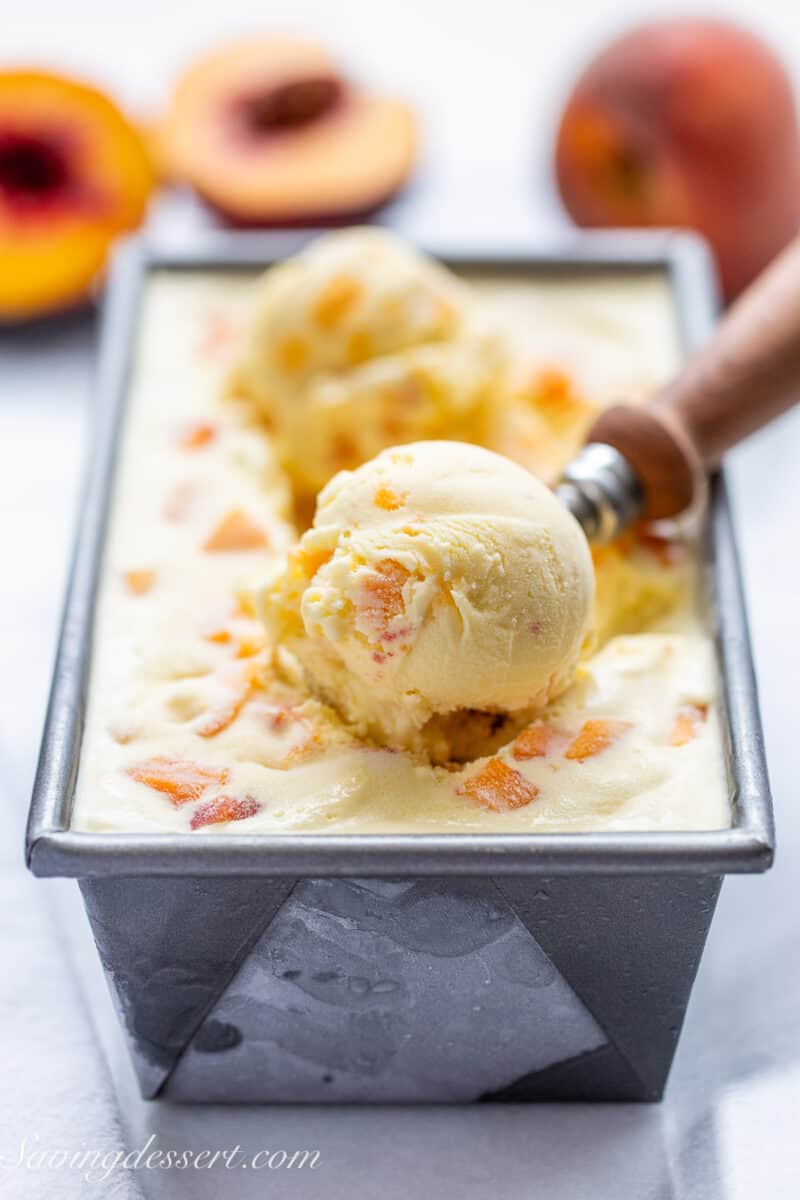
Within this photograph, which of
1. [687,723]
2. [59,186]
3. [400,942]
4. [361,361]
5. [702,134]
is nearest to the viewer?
[400,942]

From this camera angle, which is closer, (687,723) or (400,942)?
(400,942)

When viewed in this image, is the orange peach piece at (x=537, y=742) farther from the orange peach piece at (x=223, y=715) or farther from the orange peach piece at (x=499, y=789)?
the orange peach piece at (x=223, y=715)

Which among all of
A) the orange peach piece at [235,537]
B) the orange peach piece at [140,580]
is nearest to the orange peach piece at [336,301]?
the orange peach piece at [235,537]

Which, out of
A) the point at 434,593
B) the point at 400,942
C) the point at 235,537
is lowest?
the point at 400,942

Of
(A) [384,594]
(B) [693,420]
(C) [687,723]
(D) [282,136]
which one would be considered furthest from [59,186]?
(C) [687,723]

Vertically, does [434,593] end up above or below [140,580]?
above

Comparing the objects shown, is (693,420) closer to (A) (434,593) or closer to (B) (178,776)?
(A) (434,593)
